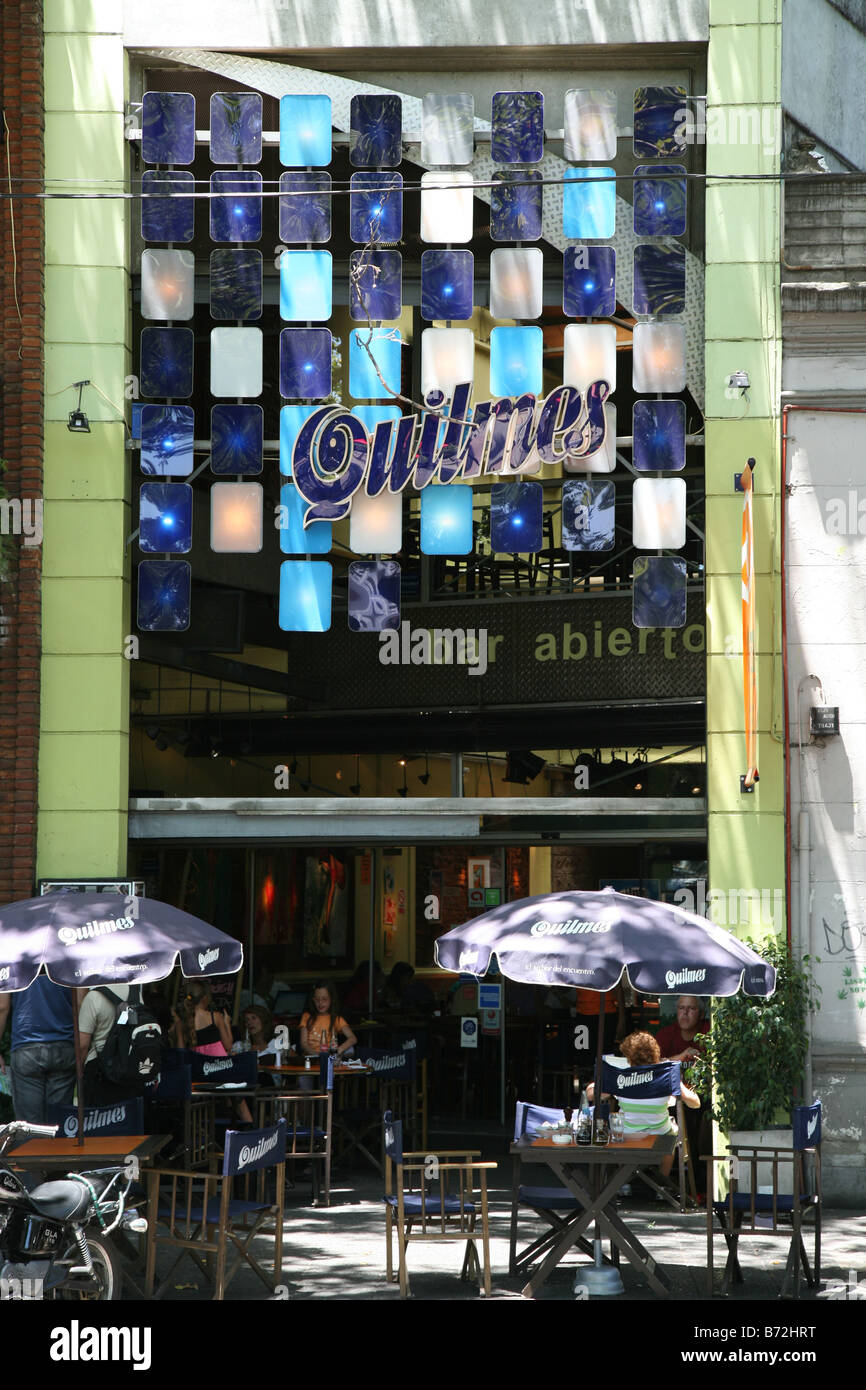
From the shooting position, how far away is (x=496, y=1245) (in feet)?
34.0

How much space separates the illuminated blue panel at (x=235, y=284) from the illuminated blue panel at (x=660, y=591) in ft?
13.0

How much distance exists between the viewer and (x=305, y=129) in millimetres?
12711

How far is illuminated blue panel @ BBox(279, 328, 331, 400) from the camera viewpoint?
12.7 m

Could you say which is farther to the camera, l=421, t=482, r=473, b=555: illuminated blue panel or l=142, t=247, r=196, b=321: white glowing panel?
l=142, t=247, r=196, b=321: white glowing panel

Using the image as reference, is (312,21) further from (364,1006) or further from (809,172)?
(364,1006)

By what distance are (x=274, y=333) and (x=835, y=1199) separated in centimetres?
1074

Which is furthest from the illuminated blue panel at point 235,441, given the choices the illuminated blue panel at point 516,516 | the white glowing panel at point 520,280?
the white glowing panel at point 520,280

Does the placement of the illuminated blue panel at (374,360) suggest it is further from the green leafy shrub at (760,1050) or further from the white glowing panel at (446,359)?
the green leafy shrub at (760,1050)

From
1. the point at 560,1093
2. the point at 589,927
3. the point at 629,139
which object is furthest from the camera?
the point at 560,1093

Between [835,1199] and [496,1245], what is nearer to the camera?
[496,1245]

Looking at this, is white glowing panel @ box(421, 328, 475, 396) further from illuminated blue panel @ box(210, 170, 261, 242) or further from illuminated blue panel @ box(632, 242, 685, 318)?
illuminated blue panel @ box(210, 170, 261, 242)

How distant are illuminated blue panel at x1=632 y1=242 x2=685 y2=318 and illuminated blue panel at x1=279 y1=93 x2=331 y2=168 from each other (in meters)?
2.79

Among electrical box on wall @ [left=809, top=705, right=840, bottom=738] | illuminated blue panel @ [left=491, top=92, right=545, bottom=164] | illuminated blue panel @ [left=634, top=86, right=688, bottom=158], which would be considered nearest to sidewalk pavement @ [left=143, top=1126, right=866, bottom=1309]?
electrical box on wall @ [left=809, top=705, right=840, bottom=738]

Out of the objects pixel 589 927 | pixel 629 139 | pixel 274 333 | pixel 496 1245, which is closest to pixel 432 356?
pixel 629 139
